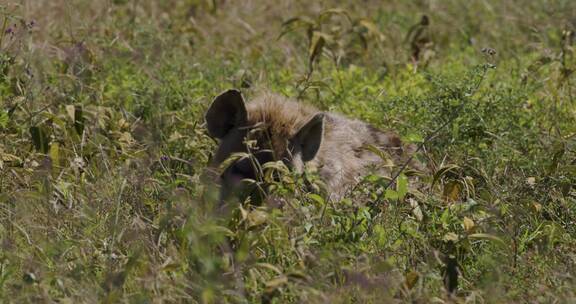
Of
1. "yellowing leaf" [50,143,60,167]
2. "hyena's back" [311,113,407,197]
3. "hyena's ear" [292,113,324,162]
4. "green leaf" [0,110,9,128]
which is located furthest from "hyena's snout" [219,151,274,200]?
"green leaf" [0,110,9,128]

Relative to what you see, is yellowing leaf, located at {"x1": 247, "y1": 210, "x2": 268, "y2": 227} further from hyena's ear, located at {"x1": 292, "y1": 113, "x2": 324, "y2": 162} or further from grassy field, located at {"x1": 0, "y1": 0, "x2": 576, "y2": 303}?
hyena's ear, located at {"x1": 292, "y1": 113, "x2": 324, "y2": 162}

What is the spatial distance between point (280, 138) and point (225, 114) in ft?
1.20

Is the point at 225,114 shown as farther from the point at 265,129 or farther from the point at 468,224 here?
the point at 468,224

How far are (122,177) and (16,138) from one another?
106 centimetres

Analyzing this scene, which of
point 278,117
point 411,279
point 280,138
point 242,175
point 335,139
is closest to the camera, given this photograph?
point 411,279

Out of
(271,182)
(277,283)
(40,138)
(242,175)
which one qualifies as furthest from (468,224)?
(40,138)

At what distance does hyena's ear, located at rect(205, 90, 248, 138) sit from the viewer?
6059 mm

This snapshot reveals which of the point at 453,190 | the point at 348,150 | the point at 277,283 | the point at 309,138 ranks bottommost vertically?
the point at 348,150

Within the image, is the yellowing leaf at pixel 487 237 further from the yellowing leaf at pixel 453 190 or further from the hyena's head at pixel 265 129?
the hyena's head at pixel 265 129

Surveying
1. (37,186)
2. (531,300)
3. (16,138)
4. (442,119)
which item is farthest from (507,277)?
(16,138)

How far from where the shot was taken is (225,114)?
6152 millimetres

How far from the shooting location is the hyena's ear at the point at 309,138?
604 cm

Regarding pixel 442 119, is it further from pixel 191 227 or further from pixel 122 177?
pixel 191 227

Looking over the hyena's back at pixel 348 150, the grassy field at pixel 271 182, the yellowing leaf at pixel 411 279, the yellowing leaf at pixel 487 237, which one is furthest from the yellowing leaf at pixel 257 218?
the hyena's back at pixel 348 150
